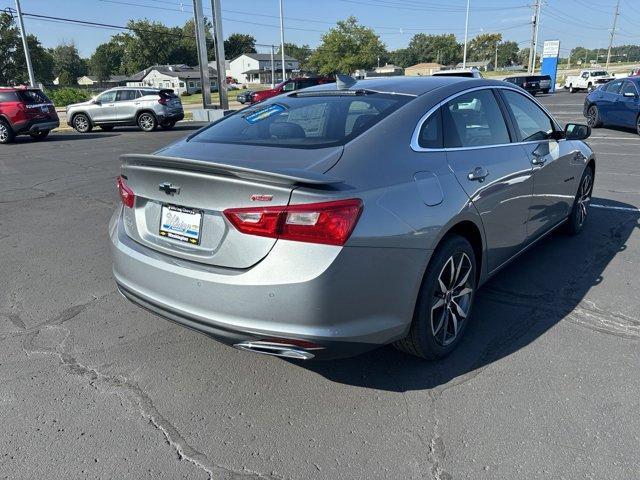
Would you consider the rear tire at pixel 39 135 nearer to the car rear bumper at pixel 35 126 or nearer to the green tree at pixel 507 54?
the car rear bumper at pixel 35 126

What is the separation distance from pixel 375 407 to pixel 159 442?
111 cm

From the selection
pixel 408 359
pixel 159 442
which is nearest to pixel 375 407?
pixel 408 359

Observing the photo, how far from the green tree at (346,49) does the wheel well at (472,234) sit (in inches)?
2815

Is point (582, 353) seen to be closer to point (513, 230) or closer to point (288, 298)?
point (513, 230)

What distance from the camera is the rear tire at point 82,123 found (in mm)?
20453

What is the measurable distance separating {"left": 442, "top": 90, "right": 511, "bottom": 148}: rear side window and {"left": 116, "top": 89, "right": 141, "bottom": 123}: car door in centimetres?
1873

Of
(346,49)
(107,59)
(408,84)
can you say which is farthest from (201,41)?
(107,59)

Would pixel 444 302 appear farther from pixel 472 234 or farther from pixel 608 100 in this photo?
pixel 608 100

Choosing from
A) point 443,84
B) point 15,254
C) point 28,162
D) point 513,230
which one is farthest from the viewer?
point 28,162

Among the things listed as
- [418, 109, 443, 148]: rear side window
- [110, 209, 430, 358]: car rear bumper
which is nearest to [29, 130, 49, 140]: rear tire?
[110, 209, 430, 358]: car rear bumper

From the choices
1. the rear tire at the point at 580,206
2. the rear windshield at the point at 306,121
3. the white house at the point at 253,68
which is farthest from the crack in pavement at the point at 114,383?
the white house at the point at 253,68

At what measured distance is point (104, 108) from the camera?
20.3 metres

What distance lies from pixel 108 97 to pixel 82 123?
1.50m

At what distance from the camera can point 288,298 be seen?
2.33 metres
